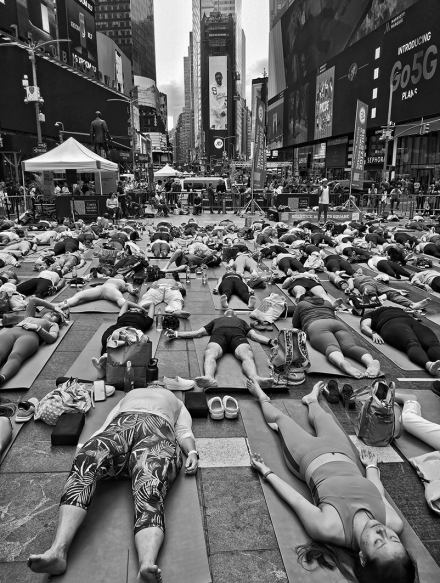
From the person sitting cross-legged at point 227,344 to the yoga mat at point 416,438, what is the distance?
1555 mm

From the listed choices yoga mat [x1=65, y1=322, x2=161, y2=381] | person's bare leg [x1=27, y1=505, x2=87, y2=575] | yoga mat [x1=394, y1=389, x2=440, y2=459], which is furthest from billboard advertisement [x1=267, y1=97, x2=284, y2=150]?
person's bare leg [x1=27, y1=505, x2=87, y2=575]

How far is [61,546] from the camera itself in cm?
291

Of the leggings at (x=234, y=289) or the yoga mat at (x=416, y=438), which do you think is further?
the leggings at (x=234, y=289)

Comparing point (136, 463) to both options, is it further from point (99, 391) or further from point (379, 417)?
point (379, 417)

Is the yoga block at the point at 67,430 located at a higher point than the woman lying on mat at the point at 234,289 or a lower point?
lower

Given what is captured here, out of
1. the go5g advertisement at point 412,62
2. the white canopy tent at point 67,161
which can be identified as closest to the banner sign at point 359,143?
the white canopy tent at point 67,161

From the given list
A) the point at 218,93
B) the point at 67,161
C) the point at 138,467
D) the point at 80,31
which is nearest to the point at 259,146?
the point at 67,161

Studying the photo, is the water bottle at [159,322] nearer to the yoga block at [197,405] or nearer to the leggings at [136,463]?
the yoga block at [197,405]

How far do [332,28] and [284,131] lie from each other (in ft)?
59.5

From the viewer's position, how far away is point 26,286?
9.00 metres

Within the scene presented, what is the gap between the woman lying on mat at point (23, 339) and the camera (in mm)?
5688

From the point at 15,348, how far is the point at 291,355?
3446 millimetres

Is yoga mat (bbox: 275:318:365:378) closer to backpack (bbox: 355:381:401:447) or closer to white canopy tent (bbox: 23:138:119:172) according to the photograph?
backpack (bbox: 355:381:401:447)

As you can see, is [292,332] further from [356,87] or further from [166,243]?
[356,87]
